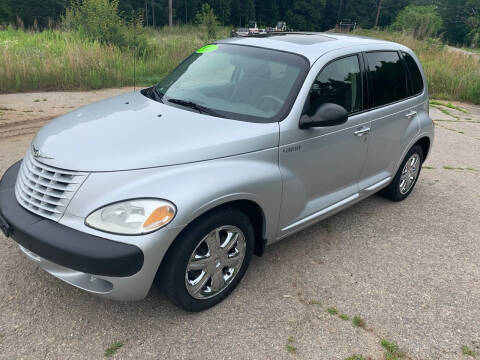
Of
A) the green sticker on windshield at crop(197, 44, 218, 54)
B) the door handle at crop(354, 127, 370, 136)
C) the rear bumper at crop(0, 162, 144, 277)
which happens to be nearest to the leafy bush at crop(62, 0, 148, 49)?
the green sticker on windshield at crop(197, 44, 218, 54)

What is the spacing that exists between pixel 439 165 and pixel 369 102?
10.6 feet

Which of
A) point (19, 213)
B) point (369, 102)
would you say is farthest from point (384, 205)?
point (19, 213)

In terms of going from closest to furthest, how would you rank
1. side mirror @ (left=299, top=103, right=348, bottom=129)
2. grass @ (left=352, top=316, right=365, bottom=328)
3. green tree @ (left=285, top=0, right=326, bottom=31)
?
1. grass @ (left=352, top=316, right=365, bottom=328)
2. side mirror @ (left=299, top=103, right=348, bottom=129)
3. green tree @ (left=285, top=0, right=326, bottom=31)

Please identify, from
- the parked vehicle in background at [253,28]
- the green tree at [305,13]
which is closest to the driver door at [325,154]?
the parked vehicle in background at [253,28]

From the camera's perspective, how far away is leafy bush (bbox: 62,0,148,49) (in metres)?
12.2

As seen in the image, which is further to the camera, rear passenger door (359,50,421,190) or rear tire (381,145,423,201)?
rear tire (381,145,423,201)

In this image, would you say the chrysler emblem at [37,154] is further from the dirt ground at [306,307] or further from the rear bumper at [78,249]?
the dirt ground at [306,307]

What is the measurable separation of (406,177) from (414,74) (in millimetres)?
1182

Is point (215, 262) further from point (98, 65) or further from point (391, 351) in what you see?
point (98, 65)

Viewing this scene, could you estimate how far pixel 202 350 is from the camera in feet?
8.17

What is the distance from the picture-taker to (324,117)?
2996 mm

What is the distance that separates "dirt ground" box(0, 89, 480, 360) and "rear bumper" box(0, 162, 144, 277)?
1.80 feet

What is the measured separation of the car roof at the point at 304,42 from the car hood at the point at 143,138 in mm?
878

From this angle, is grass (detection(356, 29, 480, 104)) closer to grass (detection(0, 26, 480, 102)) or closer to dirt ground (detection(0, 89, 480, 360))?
grass (detection(0, 26, 480, 102))
